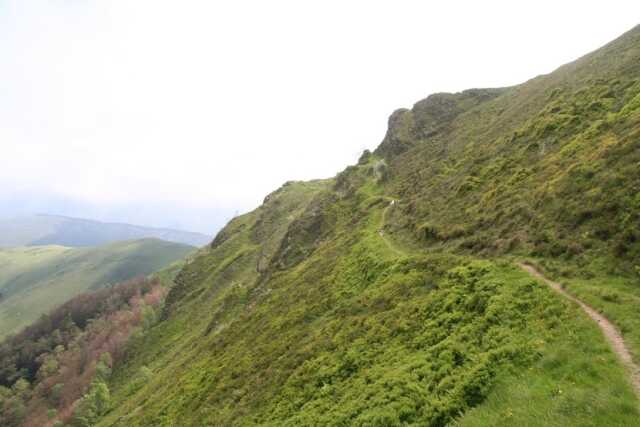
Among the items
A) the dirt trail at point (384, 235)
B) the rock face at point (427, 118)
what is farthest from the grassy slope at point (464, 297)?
the rock face at point (427, 118)

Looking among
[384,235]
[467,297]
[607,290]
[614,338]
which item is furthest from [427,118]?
[614,338]

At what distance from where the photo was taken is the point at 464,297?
2630 cm

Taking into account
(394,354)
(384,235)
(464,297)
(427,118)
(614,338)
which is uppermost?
(427,118)

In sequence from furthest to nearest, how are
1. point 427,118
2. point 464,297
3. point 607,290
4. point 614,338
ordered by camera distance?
1. point 427,118
2. point 464,297
3. point 607,290
4. point 614,338

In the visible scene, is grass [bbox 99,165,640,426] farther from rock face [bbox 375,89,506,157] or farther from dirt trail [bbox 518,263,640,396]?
rock face [bbox 375,89,506,157]

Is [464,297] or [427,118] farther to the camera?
[427,118]

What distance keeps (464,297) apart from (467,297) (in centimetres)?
Result: 39

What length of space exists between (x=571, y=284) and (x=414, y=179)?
48.5 m

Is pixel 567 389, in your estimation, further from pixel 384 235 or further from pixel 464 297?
pixel 384 235

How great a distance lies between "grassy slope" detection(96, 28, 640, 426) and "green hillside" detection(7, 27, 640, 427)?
5.0 inches

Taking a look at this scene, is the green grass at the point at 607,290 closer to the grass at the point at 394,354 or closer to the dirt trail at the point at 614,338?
the dirt trail at the point at 614,338

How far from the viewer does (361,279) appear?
139 feet

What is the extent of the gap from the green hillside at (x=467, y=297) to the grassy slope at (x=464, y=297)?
13 cm

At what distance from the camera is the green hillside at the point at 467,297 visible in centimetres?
1791
